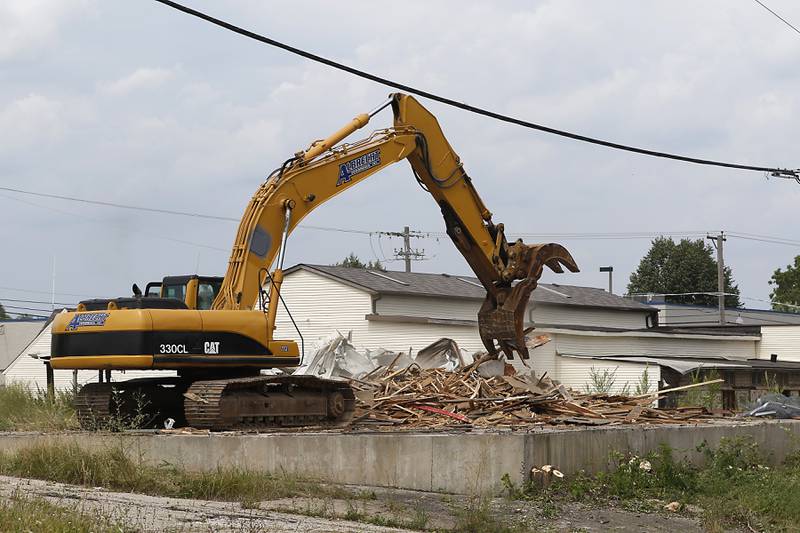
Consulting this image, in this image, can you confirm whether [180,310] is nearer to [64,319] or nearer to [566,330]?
[64,319]

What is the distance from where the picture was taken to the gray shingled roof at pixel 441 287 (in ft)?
145

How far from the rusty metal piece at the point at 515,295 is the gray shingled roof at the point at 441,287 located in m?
19.9

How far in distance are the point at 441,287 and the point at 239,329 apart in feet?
94.7

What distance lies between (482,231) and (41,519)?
13736mm

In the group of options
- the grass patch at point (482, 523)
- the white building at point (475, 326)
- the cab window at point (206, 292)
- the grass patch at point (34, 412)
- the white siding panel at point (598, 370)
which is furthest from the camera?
the white building at point (475, 326)

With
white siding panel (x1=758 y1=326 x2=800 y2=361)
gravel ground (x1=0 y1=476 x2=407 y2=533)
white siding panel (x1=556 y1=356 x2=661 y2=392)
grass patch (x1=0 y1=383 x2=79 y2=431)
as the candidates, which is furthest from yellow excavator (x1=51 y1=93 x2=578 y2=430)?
white siding panel (x1=758 y1=326 x2=800 y2=361)

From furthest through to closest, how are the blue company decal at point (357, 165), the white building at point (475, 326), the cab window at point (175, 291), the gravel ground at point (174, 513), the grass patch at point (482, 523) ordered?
the white building at point (475, 326) → the blue company decal at point (357, 165) → the cab window at point (175, 291) → the grass patch at point (482, 523) → the gravel ground at point (174, 513)

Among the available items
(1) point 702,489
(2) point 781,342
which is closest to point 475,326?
(2) point 781,342

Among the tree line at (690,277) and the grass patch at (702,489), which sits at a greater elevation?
the tree line at (690,277)

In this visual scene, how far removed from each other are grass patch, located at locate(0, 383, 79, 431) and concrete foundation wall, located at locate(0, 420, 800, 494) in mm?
3193

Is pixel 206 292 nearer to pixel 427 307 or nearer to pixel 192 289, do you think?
pixel 192 289

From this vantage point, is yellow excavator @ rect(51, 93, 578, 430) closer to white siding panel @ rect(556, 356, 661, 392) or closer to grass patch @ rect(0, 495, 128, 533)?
grass patch @ rect(0, 495, 128, 533)

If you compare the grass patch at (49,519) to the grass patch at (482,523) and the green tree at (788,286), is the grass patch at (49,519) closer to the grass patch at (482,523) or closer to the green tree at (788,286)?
the grass patch at (482,523)

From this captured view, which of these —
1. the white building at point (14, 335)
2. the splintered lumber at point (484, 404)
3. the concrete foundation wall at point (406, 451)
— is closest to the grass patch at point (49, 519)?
the concrete foundation wall at point (406, 451)
